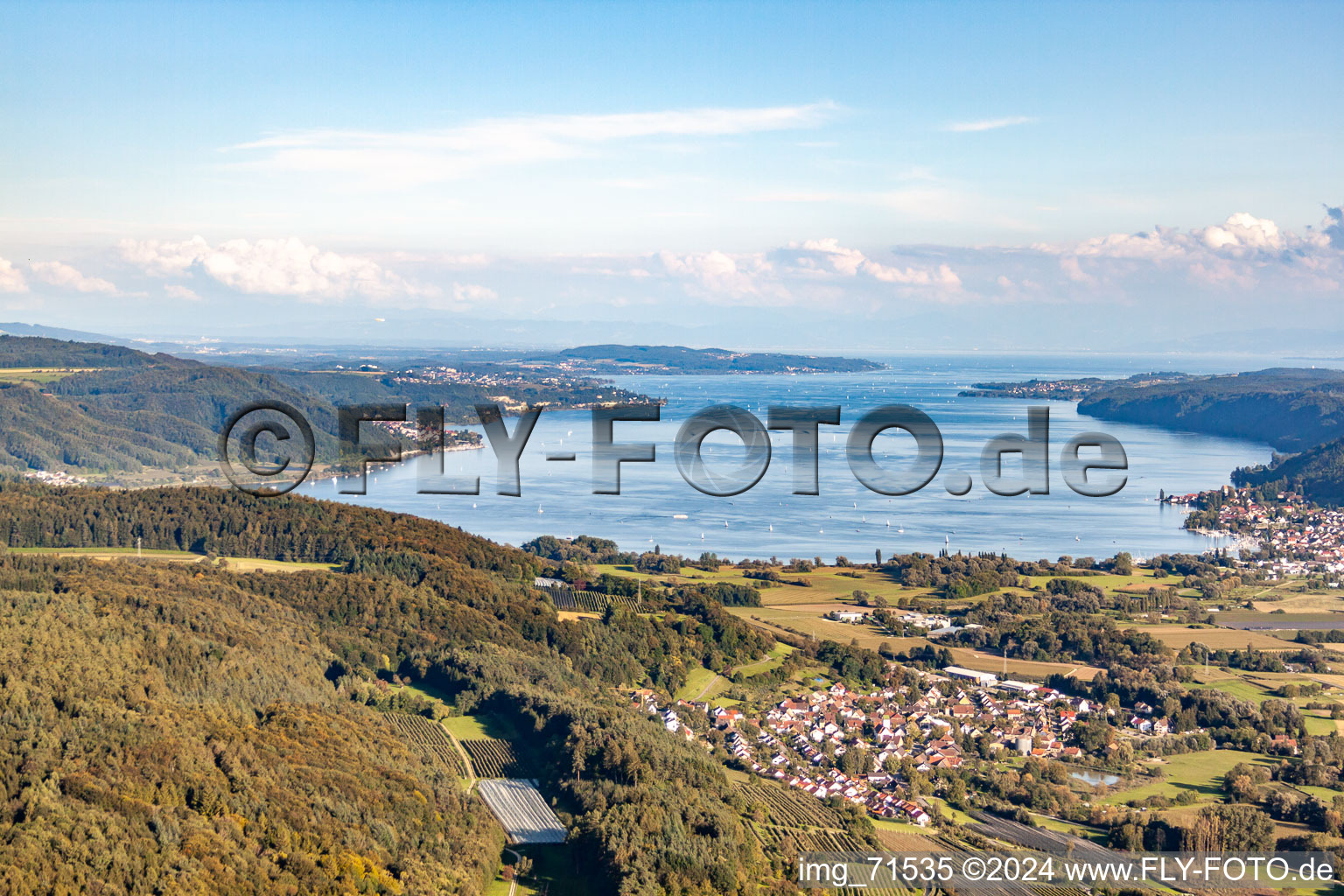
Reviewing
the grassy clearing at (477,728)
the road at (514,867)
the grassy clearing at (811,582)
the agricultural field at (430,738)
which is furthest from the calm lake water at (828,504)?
the road at (514,867)

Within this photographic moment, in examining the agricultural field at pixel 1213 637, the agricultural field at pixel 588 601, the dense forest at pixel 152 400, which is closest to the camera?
the agricultural field at pixel 1213 637

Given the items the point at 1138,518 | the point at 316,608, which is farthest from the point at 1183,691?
the point at 1138,518

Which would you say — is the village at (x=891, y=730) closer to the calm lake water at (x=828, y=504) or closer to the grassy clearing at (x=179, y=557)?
the grassy clearing at (x=179, y=557)

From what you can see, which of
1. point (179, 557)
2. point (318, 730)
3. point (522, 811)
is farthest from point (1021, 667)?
point (179, 557)

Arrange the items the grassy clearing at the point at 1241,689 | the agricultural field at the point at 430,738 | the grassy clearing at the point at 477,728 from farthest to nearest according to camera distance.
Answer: the grassy clearing at the point at 1241,689 < the grassy clearing at the point at 477,728 < the agricultural field at the point at 430,738

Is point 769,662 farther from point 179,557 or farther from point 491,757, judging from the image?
point 179,557

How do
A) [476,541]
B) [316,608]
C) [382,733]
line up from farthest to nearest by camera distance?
1. [476,541]
2. [316,608]
3. [382,733]

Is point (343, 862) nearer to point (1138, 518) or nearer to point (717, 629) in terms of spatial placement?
point (717, 629)

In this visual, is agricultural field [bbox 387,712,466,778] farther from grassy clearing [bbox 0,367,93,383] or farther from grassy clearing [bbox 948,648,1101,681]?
grassy clearing [bbox 0,367,93,383]
